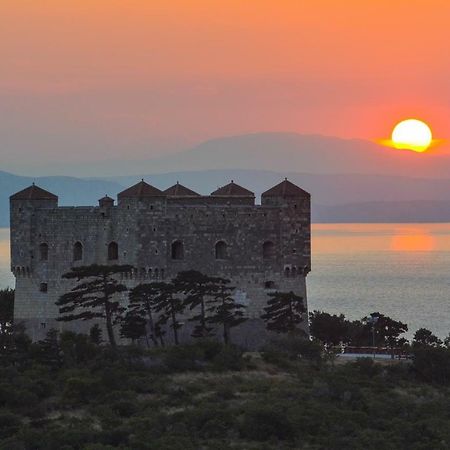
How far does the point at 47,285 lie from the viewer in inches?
2269

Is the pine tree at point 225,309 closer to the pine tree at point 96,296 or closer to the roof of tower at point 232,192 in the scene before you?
the pine tree at point 96,296

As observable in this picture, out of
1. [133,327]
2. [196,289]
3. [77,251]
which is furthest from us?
[77,251]

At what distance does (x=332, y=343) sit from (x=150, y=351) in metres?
16.6

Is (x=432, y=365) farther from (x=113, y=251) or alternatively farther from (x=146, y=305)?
(x=113, y=251)

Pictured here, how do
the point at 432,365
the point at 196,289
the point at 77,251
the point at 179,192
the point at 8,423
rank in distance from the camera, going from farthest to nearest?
the point at 179,192
the point at 77,251
the point at 196,289
the point at 432,365
the point at 8,423

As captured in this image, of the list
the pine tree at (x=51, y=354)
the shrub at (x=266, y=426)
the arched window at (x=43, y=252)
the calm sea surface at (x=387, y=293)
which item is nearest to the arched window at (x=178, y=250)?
the arched window at (x=43, y=252)

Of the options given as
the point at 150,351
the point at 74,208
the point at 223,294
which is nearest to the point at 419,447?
the point at 150,351

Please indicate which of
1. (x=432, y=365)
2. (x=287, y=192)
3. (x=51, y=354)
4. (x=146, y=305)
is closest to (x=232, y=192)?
(x=287, y=192)

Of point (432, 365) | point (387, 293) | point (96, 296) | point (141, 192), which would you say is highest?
point (141, 192)

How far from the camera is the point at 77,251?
5725 cm

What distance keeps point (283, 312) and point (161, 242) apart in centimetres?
609

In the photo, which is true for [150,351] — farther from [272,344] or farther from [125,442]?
[125,442]

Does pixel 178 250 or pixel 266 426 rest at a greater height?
pixel 178 250

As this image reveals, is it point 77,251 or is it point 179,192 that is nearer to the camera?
point 77,251
